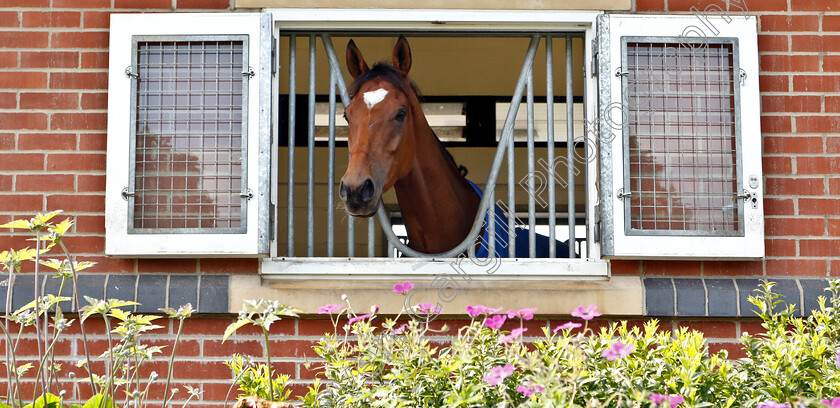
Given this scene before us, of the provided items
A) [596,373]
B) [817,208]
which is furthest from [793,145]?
[596,373]

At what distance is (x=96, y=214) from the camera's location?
11.4 ft

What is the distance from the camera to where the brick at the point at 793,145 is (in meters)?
3.51

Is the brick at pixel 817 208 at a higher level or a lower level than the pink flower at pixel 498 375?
higher

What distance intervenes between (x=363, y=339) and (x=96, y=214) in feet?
5.22

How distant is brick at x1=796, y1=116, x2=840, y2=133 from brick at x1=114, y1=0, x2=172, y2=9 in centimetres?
266

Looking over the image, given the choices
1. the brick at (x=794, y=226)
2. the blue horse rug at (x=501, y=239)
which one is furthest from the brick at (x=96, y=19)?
the brick at (x=794, y=226)

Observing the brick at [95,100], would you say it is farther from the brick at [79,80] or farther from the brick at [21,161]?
the brick at [21,161]

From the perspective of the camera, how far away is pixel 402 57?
4004mm

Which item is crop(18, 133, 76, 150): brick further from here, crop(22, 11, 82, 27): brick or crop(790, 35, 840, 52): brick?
crop(790, 35, 840, 52): brick

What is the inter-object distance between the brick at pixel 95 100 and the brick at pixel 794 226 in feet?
9.01

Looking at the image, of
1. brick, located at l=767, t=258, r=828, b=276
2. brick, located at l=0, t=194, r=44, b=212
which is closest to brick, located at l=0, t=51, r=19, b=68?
brick, located at l=0, t=194, r=44, b=212

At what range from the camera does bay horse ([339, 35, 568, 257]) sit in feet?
11.6

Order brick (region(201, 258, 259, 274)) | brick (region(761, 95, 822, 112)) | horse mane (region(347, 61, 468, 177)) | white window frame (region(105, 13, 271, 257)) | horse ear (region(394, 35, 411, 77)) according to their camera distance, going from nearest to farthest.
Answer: white window frame (region(105, 13, 271, 257)), brick (region(201, 258, 259, 274)), brick (region(761, 95, 822, 112)), horse mane (region(347, 61, 468, 177)), horse ear (region(394, 35, 411, 77))

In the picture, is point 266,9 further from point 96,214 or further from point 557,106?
point 557,106
